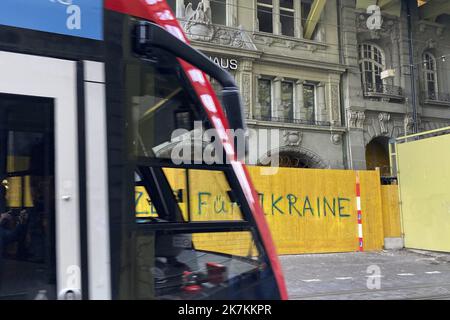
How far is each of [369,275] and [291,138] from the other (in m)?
9.00

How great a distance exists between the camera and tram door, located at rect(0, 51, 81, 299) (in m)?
2.23

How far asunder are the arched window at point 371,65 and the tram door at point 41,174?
19.3 metres

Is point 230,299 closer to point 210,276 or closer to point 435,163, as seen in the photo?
point 210,276

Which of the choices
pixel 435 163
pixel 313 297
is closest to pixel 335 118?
pixel 435 163

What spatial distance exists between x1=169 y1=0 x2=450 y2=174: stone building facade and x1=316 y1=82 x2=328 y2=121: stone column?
40 mm

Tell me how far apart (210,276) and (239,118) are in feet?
3.01

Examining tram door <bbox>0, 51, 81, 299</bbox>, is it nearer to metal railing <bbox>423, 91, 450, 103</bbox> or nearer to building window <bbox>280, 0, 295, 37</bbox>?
building window <bbox>280, 0, 295, 37</bbox>

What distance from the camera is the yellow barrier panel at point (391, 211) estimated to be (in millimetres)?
13648

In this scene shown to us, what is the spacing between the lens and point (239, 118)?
264 cm

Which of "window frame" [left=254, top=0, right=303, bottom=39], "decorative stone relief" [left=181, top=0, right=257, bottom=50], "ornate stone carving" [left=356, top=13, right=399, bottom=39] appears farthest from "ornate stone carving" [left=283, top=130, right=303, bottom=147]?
"ornate stone carving" [left=356, top=13, right=399, bottom=39]

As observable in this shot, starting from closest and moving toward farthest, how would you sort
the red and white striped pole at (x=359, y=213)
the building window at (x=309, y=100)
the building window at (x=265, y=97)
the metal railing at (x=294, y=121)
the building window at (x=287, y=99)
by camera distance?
1. the red and white striped pole at (x=359, y=213)
2. the metal railing at (x=294, y=121)
3. the building window at (x=265, y=97)
4. the building window at (x=287, y=99)
5. the building window at (x=309, y=100)

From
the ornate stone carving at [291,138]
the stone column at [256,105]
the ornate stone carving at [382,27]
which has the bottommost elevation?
the ornate stone carving at [291,138]

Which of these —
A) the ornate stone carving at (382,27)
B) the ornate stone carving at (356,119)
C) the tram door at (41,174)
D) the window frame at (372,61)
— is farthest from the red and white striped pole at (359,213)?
the tram door at (41,174)

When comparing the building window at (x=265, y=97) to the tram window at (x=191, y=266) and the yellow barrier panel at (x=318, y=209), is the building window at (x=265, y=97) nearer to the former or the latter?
the yellow barrier panel at (x=318, y=209)
